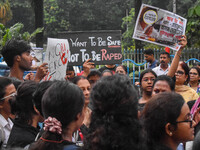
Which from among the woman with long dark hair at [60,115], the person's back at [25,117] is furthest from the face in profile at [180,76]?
the woman with long dark hair at [60,115]

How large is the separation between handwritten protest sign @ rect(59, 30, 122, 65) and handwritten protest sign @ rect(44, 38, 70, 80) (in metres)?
1.35

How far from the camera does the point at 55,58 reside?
4.40 metres

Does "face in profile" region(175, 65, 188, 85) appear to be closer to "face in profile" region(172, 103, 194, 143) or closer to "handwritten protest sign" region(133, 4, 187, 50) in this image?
"handwritten protest sign" region(133, 4, 187, 50)

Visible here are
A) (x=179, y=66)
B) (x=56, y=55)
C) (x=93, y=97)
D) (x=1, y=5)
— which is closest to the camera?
(x=93, y=97)

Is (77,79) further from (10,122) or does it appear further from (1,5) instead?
(1,5)

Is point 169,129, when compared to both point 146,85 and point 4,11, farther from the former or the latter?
point 4,11

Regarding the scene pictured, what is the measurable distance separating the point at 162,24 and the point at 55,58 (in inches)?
75.1

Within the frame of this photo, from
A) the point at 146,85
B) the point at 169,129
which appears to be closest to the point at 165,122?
the point at 169,129

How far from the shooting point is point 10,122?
320 cm

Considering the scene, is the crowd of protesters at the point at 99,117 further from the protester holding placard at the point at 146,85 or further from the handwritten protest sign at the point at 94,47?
the handwritten protest sign at the point at 94,47

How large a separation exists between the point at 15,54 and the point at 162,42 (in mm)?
2312

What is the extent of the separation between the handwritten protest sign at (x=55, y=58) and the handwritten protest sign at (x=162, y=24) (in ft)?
4.79

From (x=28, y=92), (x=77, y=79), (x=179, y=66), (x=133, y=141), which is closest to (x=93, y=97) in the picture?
(x=133, y=141)

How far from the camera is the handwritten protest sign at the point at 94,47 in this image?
19.9 feet
